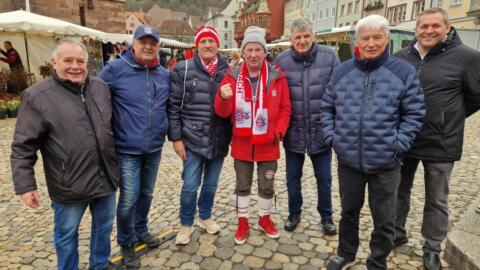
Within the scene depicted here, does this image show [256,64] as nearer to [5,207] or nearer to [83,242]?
[83,242]

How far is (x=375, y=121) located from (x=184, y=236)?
217 cm

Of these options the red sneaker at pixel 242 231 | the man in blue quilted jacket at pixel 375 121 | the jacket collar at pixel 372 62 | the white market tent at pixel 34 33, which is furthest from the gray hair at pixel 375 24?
the white market tent at pixel 34 33

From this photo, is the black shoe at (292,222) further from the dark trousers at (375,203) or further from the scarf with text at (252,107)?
the scarf with text at (252,107)

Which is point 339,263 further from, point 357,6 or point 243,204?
point 357,6

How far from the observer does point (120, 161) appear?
9.59 ft

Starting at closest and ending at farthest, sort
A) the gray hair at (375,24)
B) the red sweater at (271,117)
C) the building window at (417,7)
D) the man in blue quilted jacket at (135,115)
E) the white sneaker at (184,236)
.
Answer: the gray hair at (375,24)
the man in blue quilted jacket at (135,115)
the red sweater at (271,117)
the white sneaker at (184,236)
the building window at (417,7)

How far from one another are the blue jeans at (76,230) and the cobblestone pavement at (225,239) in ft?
1.73

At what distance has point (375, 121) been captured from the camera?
261 cm

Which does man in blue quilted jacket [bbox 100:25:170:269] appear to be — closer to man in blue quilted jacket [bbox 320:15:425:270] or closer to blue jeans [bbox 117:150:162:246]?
blue jeans [bbox 117:150:162:246]

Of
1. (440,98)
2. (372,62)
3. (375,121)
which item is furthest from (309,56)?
(440,98)

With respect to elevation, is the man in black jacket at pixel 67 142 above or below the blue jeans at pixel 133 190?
above

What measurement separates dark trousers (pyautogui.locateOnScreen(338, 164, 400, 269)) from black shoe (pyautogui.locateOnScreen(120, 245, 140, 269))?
1.90 m

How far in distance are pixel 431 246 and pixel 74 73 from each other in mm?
3245

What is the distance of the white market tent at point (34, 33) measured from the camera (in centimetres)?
1009
